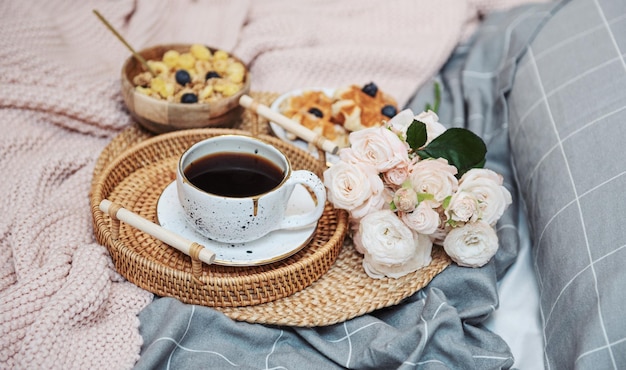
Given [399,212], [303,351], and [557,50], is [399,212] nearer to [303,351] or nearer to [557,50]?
[303,351]

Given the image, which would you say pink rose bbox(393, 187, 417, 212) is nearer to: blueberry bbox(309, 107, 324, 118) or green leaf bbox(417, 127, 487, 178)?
green leaf bbox(417, 127, 487, 178)

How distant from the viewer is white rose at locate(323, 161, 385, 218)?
31.8 inches

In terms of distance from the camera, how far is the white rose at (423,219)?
31.1 inches

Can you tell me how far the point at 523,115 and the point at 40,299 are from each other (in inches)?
30.6

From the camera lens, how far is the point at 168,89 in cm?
104

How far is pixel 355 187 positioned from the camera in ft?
2.66

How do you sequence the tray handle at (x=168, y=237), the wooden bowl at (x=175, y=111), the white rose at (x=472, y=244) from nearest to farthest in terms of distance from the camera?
the tray handle at (x=168, y=237) → the white rose at (x=472, y=244) → the wooden bowl at (x=175, y=111)

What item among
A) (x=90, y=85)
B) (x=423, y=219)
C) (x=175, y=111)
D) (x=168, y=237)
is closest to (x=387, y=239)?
(x=423, y=219)

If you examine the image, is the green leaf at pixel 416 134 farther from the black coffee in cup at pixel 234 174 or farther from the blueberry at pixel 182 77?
the blueberry at pixel 182 77

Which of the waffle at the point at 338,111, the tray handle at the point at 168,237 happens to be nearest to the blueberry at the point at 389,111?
the waffle at the point at 338,111

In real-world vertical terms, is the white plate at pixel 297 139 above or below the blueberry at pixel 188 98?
below

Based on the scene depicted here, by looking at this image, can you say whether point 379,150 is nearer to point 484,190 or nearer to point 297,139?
point 484,190

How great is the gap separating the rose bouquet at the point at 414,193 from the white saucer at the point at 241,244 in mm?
79

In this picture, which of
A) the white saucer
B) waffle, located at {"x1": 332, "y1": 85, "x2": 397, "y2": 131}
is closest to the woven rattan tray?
the white saucer
